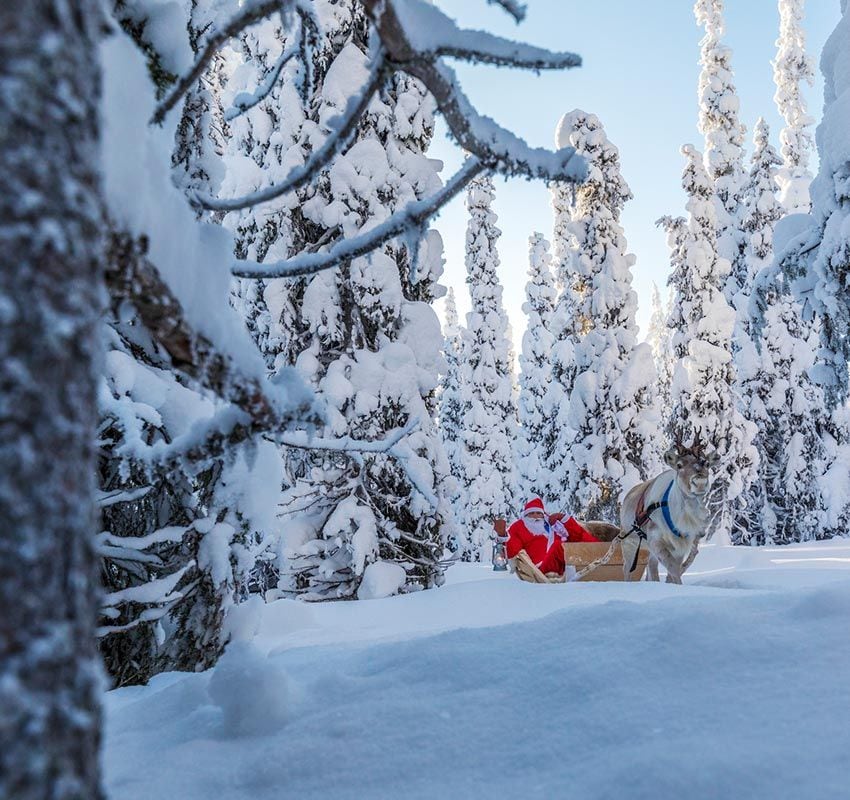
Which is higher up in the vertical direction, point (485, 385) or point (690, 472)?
point (485, 385)

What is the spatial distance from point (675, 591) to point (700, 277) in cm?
1680

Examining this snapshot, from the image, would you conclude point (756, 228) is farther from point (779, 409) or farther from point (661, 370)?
point (661, 370)

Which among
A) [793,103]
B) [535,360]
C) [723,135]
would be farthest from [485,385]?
[793,103]

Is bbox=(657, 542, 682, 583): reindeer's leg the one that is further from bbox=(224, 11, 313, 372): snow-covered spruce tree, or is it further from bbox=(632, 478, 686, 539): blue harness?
bbox=(224, 11, 313, 372): snow-covered spruce tree

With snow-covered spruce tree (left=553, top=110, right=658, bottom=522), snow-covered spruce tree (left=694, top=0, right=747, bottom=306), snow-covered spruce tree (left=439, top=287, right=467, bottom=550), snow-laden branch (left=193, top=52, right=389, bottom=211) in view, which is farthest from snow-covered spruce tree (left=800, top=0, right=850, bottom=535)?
snow-covered spruce tree (left=439, top=287, right=467, bottom=550)

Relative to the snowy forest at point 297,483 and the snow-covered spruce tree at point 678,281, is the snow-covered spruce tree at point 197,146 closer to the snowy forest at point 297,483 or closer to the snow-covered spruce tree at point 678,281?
the snowy forest at point 297,483

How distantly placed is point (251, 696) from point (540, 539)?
22.2ft

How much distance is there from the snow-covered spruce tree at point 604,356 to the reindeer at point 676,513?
33.6ft

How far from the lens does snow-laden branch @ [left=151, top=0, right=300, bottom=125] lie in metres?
1.62

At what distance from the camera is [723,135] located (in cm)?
2330

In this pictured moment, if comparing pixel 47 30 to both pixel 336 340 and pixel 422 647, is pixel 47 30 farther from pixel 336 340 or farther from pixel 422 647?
pixel 336 340

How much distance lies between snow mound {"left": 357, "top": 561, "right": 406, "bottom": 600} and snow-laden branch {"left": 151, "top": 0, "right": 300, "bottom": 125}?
6.61m

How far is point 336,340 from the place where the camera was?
331 inches

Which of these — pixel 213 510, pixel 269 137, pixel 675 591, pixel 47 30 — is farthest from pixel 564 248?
pixel 47 30
